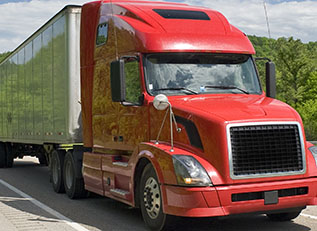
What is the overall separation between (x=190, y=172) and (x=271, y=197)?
3.57 feet

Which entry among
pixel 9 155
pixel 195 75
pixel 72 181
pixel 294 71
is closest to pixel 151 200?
pixel 195 75

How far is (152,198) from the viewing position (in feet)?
24.6

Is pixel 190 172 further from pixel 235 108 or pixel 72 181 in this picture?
pixel 72 181

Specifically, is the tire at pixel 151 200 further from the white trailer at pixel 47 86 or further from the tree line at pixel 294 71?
the tree line at pixel 294 71

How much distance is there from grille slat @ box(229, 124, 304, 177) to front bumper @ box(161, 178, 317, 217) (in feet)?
0.60

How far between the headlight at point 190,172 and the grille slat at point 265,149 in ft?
1.28

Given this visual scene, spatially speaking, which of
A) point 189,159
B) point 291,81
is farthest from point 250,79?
point 291,81

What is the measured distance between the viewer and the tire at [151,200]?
729 cm

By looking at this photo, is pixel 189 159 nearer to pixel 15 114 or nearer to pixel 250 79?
pixel 250 79

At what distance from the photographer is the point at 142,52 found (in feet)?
26.4

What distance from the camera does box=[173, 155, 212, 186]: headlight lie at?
21.8 ft

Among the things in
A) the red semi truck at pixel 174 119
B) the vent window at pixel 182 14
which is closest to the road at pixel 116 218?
the red semi truck at pixel 174 119

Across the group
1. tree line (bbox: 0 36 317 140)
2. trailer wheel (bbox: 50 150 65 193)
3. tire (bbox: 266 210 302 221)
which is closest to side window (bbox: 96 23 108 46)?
trailer wheel (bbox: 50 150 65 193)

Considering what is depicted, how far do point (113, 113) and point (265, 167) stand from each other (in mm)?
2941
